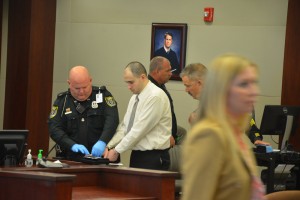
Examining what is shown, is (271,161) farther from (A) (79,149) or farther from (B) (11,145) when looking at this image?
(B) (11,145)

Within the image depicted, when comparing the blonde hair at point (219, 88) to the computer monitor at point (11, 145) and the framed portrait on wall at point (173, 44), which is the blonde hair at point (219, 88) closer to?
the computer monitor at point (11, 145)

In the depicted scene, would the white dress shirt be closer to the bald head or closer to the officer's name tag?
the officer's name tag

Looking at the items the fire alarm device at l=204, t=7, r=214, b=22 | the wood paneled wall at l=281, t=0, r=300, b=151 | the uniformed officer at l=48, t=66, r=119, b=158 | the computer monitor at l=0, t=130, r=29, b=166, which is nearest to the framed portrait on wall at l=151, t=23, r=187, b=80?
the fire alarm device at l=204, t=7, r=214, b=22

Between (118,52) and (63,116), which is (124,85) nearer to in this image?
(118,52)

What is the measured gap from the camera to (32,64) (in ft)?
28.9

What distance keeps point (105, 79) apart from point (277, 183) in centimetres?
261

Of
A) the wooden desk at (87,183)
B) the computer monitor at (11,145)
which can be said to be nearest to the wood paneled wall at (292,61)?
A: the wooden desk at (87,183)

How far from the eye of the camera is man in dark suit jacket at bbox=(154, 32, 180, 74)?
340 inches

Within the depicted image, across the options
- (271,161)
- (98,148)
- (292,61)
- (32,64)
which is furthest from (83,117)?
(292,61)

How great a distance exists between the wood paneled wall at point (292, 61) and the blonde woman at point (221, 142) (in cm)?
619

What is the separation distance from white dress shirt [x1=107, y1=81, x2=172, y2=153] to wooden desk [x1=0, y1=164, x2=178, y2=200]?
594 mm

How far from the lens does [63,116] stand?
596 cm

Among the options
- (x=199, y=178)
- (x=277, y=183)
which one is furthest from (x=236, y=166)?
(x=277, y=183)

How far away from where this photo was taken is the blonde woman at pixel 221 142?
2.02 m
